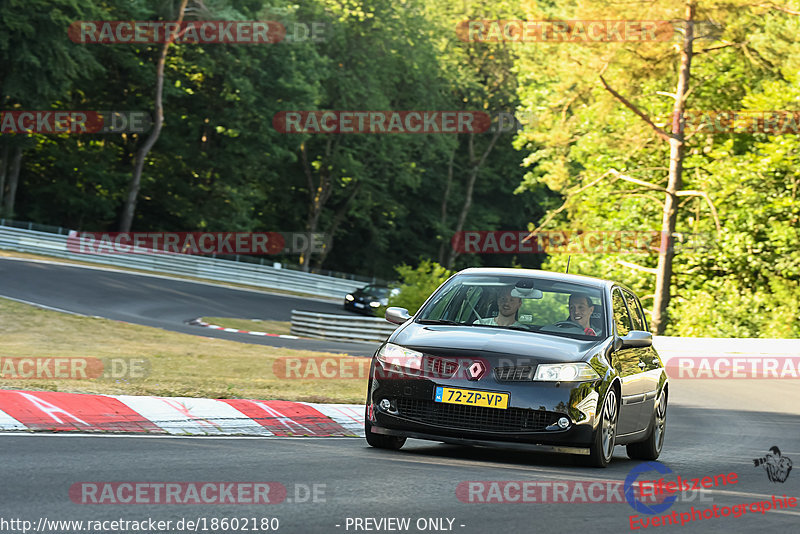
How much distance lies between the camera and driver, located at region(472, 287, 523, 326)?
10.3 metres

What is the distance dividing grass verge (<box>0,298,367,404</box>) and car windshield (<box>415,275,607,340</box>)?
3323 millimetres

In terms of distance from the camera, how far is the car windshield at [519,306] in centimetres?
1026

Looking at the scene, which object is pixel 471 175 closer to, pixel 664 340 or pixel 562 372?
pixel 664 340

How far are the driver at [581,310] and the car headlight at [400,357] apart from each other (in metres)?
1.60

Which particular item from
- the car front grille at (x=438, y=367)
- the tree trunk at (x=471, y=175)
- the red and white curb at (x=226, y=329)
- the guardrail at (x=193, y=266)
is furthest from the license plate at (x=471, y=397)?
the tree trunk at (x=471, y=175)

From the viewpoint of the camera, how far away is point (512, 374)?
9.24m

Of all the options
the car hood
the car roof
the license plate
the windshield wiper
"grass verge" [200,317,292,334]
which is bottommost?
"grass verge" [200,317,292,334]

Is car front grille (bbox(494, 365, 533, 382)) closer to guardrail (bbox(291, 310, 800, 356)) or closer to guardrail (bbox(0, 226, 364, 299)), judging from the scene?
guardrail (bbox(291, 310, 800, 356))

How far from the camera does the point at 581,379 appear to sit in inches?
367

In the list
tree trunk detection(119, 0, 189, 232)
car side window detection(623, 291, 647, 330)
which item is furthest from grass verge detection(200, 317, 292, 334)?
car side window detection(623, 291, 647, 330)

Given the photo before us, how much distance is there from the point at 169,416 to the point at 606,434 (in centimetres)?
396

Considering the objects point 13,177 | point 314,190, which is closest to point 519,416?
point 13,177

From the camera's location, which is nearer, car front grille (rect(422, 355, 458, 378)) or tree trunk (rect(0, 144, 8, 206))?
car front grille (rect(422, 355, 458, 378))

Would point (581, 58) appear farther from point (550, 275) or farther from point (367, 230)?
point (367, 230)
